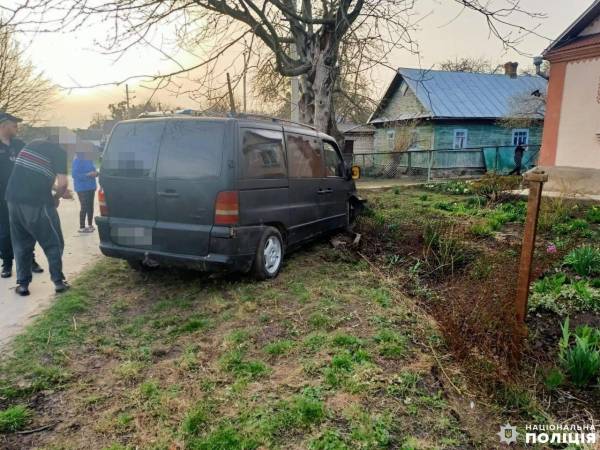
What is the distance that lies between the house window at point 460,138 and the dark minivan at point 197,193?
63.2 ft

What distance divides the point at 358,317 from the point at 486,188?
7983 millimetres

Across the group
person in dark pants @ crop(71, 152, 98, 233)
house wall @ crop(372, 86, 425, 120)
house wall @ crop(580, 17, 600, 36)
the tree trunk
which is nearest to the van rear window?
person in dark pants @ crop(71, 152, 98, 233)

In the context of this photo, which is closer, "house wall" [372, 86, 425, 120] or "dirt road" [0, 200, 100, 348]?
"dirt road" [0, 200, 100, 348]

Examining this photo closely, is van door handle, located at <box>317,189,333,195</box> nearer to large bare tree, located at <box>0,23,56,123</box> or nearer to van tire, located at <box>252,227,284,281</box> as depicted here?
van tire, located at <box>252,227,284,281</box>

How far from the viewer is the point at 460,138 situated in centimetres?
2208

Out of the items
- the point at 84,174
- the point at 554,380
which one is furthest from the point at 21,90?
the point at 554,380

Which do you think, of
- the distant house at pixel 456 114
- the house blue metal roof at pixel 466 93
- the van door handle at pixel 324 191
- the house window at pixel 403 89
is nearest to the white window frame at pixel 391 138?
the distant house at pixel 456 114

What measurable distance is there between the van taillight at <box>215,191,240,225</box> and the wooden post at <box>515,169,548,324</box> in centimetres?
265

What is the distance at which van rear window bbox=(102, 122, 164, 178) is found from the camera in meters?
4.42

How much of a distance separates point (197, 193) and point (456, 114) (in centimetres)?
2026

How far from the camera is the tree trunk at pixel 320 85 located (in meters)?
7.85

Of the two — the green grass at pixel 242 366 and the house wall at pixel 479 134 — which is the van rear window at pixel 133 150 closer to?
the green grass at pixel 242 366

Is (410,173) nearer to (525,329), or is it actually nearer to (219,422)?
(525,329)

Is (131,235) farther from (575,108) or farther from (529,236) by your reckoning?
(575,108)
